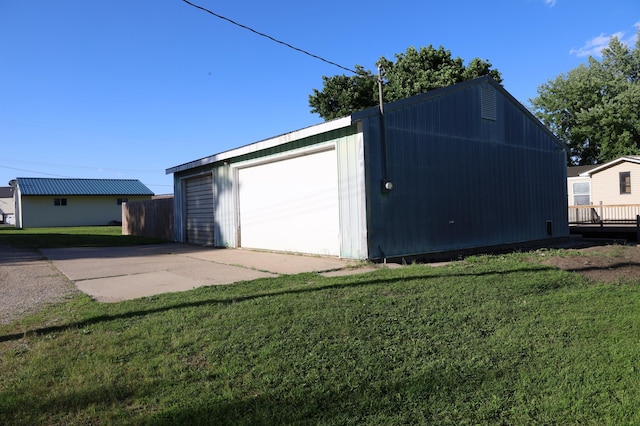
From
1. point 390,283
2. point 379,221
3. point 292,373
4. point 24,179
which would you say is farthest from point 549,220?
point 24,179

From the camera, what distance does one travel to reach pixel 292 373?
3766 mm

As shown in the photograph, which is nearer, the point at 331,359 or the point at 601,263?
the point at 331,359

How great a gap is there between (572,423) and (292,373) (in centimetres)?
204

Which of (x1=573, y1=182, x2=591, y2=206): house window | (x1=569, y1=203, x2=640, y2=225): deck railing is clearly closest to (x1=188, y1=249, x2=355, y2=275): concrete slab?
(x1=569, y1=203, x2=640, y2=225): deck railing

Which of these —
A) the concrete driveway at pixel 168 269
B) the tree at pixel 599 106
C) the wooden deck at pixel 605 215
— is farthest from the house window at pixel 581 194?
the concrete driveway at pixel 168 269

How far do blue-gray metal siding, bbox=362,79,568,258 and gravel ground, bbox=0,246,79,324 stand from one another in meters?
5.74

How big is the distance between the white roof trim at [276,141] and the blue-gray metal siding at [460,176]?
695 millimetres

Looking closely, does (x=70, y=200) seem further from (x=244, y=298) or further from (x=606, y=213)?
(x=606, y=213)

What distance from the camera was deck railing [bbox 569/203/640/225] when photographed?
22.0 meters

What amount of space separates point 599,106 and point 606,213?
18368 millimetres

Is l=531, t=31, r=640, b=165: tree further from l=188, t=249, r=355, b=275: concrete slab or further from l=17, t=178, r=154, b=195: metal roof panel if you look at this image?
l=17, t=178, r=154, b=195: metal roof panel

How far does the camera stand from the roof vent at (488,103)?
41.3 feet

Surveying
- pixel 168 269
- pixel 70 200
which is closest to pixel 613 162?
pixel 168 269

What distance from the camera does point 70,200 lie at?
3778 centimetres
